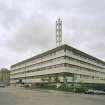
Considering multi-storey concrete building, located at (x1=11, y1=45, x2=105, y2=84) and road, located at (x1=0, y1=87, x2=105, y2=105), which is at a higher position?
multi-storey concrete building, located at (x1=11, y1=45, x2=105, y2=84)

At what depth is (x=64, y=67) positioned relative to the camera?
2729 inches

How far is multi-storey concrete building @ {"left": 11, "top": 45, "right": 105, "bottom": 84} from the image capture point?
7075cm

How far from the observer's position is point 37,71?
91562 millimetres

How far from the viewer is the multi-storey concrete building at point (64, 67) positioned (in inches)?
2785

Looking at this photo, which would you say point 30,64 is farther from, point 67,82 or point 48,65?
point 67,82

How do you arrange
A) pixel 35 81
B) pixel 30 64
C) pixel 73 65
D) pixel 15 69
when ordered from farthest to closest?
1. pixel 15 69
2. pixel 30 64
3. pixel 35 81
4. pixel 73 65

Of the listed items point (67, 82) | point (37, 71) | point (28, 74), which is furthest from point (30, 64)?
point (67, 82)

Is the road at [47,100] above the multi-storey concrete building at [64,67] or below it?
below

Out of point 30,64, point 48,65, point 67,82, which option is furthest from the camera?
point 30,64

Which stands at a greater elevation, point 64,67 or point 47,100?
point 64,67

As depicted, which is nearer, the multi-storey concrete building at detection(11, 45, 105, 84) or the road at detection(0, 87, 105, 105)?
the road at detection(0, 87, 105, 105)

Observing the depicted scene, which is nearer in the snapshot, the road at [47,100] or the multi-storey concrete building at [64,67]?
the road at [47,100]

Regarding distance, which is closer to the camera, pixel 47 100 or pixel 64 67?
pixel 47 100

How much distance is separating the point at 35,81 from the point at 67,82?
27.0 m
